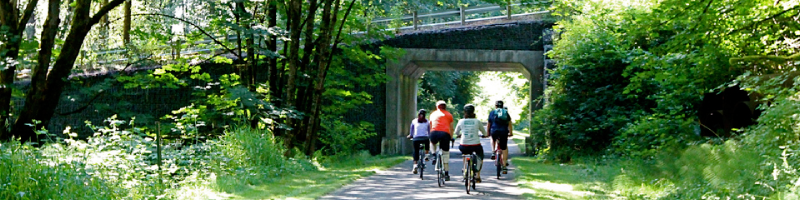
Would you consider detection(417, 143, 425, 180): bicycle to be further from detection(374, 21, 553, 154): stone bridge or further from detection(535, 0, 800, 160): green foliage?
detection(374, 21, 553, 154): stone bridge

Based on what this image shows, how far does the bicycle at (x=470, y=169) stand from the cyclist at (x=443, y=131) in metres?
0.74

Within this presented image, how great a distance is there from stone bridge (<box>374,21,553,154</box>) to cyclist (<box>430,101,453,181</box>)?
501 inches

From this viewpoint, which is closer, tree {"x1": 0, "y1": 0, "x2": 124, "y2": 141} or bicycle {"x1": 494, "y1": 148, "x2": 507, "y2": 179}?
tree {"x1": 0, "y1": 0, "x2": 124, "y2": 141}

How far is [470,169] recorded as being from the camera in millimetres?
10930

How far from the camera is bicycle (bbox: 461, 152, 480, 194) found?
425 inches

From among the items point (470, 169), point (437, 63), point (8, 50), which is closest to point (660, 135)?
point (470, 169)

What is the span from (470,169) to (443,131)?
4.47 feet

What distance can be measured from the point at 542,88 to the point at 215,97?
11.3m

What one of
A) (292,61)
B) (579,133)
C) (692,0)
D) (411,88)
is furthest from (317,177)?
(411,88)

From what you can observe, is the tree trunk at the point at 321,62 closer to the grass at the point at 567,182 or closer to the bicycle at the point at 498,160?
the grass at the point at 567,182

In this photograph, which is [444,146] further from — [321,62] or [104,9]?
[321,62]

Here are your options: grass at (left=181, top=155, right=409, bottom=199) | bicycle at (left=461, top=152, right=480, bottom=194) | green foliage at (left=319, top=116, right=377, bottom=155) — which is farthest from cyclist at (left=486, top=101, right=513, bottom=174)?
green foliage at (left=319, top=116, right=377, bottom=155)

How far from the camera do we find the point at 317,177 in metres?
13.5

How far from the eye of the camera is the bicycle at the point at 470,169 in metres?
10.8
